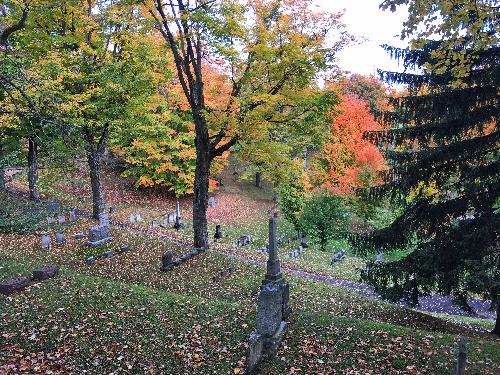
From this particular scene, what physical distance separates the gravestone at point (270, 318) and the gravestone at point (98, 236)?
370 inches

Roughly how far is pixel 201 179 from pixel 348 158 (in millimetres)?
13126

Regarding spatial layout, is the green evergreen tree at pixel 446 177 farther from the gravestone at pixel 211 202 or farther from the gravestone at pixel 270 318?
the gravestone at pixel 211 202

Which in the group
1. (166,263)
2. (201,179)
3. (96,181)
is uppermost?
(201,179)

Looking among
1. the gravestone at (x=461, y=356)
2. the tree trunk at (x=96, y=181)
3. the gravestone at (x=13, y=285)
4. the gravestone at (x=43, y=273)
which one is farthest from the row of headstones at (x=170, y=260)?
the gravestone at (x=461, y=356)

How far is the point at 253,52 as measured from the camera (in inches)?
517

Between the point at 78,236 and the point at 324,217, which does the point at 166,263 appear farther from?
the point at 324,217

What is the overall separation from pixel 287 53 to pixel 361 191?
204 inches

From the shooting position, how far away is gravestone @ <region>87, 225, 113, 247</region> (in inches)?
608

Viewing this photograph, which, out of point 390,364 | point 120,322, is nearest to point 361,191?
point 390,364

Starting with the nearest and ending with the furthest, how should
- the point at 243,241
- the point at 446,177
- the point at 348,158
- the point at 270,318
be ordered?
1. the point at 270,318
2. the point at 446,177
3. the point at 243,241
4. the point at 348,158

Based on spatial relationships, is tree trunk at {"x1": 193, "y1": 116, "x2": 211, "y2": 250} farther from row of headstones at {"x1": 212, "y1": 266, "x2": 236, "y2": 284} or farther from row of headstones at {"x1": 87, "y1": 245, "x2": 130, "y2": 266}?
row of headstones at {"x1": 87, "y1": 245, "x2": 130, "y2": 266}

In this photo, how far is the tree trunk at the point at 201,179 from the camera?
14.6m

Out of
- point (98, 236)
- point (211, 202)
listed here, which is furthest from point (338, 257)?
point (98, 236)

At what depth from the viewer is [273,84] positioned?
13.7m
